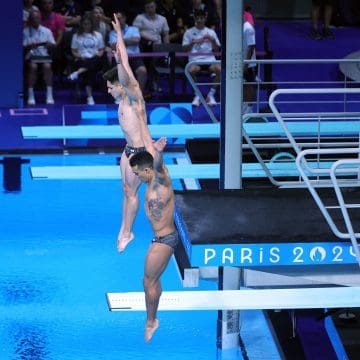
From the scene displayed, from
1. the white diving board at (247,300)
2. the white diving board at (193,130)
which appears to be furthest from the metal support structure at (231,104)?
the white diving board at (193,130)

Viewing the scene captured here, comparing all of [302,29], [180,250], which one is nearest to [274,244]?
[180,250]

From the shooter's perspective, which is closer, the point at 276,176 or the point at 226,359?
the point at 226,359

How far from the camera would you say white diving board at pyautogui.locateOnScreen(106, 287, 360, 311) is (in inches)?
260

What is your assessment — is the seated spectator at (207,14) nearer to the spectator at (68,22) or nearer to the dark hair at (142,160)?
the spectator at (68,22)

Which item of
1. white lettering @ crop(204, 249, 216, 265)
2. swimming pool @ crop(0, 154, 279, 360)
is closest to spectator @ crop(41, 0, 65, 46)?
swimming pool @ crop(0, 154, 279, 360)

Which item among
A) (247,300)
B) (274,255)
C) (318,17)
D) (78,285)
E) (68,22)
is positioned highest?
(68,22)

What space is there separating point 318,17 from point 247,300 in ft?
54.6

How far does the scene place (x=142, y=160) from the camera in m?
6.52

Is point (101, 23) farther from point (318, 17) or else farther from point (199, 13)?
point (318, 17)

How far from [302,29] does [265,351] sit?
48.3 feet

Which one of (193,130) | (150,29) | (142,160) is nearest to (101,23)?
(150,29)

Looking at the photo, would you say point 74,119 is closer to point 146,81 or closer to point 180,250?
point 146,81

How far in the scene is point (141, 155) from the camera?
650 centimetres

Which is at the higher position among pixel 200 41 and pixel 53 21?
pixel 53 21
